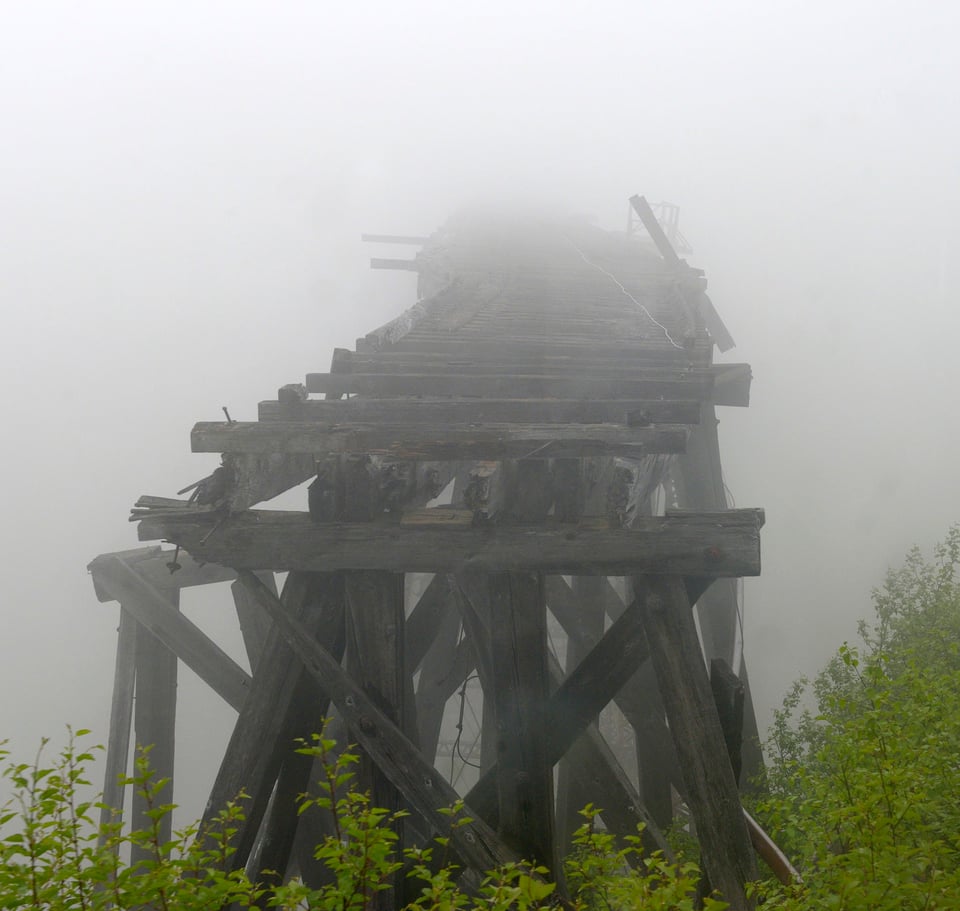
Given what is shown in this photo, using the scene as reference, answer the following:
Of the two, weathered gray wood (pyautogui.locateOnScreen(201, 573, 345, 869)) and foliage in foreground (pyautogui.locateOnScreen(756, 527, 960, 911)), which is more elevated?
weathered gray wood (pyautogui.locateOnScreen(201, 573, 345, 869))

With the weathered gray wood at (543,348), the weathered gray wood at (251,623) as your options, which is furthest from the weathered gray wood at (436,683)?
the weathered gray wood at (543,348)

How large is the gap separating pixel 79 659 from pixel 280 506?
1034cm

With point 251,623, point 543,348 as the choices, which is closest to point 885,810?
point 543,348

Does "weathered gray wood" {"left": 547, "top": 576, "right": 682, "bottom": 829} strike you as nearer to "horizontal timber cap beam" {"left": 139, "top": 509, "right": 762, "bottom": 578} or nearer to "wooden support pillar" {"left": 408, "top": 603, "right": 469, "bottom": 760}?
"wooden support pillar" {"left": 408, "top": 603, "right": 469, "bottom": 760}

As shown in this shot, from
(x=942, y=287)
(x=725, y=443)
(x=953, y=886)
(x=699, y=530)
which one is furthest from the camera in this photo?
(x=942, y=287)

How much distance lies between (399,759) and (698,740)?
94 cm

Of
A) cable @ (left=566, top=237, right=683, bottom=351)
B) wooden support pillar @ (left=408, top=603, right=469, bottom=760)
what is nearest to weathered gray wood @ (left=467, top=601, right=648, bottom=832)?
wooden support pillar @ (left=408, top=603, right=469, bottom=760)

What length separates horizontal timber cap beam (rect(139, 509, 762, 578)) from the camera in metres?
2.79

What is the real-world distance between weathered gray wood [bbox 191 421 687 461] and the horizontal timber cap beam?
0.75ft

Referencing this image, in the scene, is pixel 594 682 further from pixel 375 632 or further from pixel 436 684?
pixel 436 684

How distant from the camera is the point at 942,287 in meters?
41.2

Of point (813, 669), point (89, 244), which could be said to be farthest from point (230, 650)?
point (89, 244)

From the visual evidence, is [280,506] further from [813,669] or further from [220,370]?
[220,370]

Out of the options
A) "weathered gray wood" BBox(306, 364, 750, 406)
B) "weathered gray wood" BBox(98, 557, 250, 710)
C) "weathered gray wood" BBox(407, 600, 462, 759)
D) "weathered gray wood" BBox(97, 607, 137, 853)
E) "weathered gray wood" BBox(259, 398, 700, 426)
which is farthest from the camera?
"weathered gray wood" BBox(407, 600, 462, 759)
